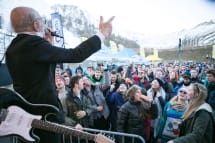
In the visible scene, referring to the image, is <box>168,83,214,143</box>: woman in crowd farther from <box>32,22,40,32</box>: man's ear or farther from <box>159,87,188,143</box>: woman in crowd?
<box>32,22,40,32</box>: man's ear

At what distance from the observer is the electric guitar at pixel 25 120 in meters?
1.43

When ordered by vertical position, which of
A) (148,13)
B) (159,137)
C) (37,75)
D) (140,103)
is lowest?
(159,137)

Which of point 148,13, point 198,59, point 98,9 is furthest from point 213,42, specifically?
point 98,9

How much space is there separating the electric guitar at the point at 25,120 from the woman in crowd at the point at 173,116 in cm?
206

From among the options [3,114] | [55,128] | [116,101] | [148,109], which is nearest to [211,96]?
[148,109]

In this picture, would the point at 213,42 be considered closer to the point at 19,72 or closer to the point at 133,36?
the point at 133,36

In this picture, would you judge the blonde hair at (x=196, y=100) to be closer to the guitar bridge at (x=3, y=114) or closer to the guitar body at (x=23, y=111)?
the guitar body at (x=23, y=111)

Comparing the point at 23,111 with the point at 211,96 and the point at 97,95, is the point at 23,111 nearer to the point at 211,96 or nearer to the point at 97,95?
the point at 97,95

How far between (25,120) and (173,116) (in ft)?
7.40

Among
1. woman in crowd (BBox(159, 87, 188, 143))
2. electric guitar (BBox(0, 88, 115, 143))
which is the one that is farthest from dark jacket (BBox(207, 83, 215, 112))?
electric guitar (BBox(0, 88, 115, 143))

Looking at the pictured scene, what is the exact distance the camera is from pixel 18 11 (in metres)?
1.45

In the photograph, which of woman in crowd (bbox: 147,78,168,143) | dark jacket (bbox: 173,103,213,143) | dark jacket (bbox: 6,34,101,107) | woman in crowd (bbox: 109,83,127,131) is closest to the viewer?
dark jacket (bbox: 6,34,101,107)

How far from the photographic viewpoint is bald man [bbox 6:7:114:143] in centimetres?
137

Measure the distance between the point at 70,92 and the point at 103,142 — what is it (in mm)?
2091
